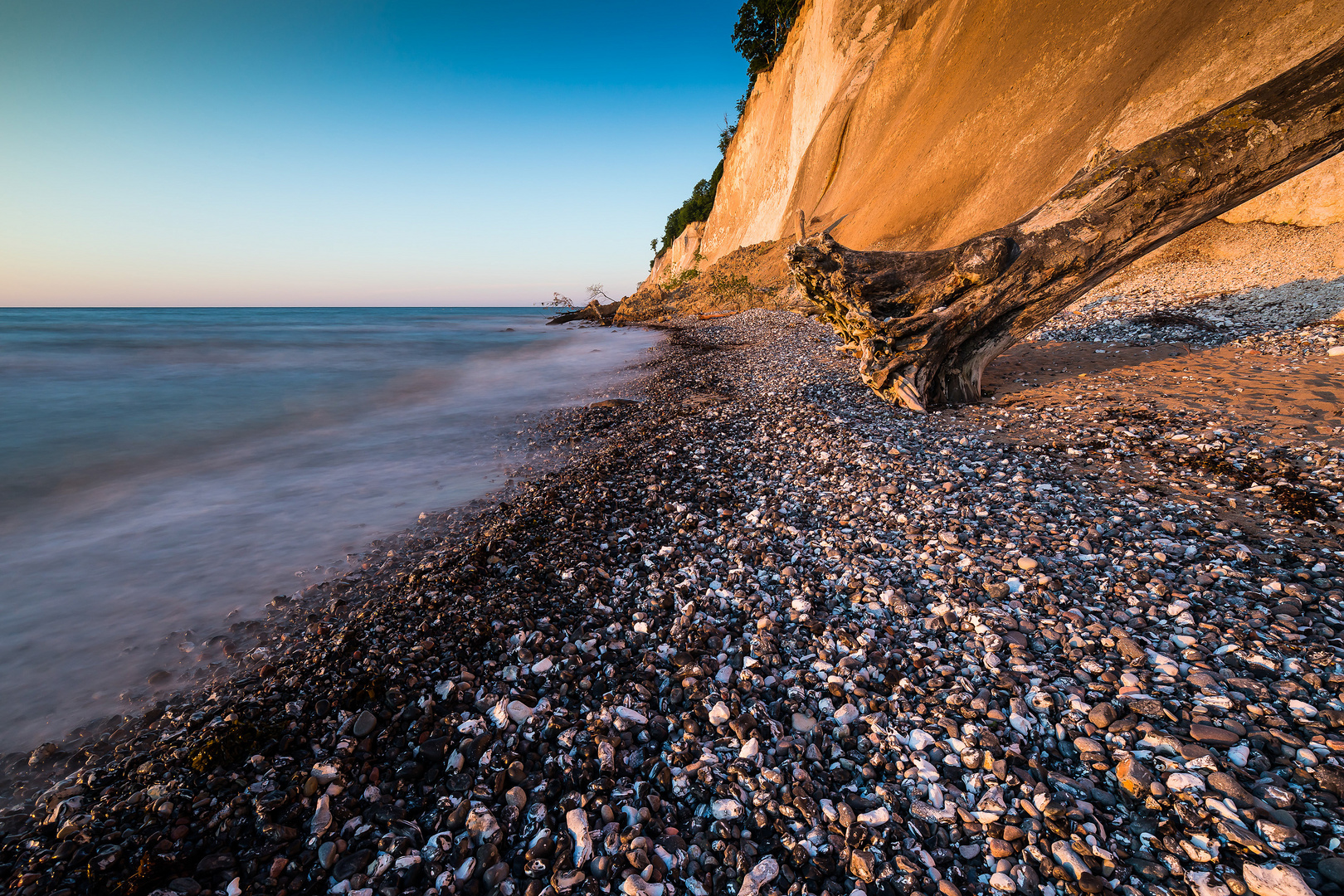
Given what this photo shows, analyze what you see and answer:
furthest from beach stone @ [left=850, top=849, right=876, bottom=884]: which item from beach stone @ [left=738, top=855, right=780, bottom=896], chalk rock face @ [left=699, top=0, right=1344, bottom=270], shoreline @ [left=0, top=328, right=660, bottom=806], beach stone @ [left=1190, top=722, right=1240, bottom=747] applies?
chalk rock face @ [left=699, top=0, right=1344, bottom=270]

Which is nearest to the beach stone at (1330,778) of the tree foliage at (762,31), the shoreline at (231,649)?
the shoreline at (231,649)

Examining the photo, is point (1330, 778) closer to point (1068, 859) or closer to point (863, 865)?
point (1068, 859)

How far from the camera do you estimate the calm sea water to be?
521 cm

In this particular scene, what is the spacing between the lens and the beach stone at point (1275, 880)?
2.11m

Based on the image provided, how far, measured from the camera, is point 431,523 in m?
7.23

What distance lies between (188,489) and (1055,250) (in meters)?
16.1

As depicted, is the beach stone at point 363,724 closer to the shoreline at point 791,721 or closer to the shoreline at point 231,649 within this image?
the shoreline at point 791,721

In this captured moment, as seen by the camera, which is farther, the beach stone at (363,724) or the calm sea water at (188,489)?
the calm sea water at (188,489)

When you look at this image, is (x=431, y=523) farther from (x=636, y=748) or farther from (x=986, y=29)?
(x=986, y=29)

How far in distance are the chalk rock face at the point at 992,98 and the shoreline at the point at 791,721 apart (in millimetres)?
8523

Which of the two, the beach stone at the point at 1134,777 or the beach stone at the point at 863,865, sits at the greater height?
the beach stone at the point at 1134,777

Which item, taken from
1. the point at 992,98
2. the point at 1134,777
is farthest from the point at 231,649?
the point at 992,98

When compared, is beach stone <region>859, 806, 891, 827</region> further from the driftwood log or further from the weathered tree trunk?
the driftwood log

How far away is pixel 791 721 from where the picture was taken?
3398mm
